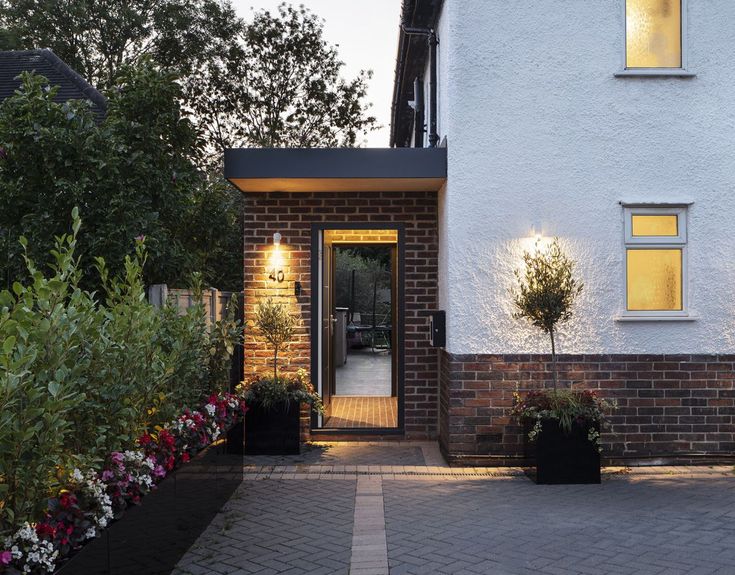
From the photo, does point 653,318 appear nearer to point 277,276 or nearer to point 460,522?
point 460,522

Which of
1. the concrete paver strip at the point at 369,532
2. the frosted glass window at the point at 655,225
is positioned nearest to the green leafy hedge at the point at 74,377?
the concrete paver strip at the point at 369,532

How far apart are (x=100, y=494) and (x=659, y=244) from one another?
6108 millimetres

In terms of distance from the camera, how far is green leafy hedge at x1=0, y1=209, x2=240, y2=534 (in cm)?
312

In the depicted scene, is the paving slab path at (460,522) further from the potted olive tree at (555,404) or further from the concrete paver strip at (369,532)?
the potted olive tree at (555,404)

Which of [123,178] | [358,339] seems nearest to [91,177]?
[123,178]

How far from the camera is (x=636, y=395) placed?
797 cm

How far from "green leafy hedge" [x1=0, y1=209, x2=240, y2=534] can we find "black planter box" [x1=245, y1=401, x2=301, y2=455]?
99.9 inches

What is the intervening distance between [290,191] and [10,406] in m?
6.54

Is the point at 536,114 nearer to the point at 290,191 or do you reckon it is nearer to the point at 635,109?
the point at 635,109

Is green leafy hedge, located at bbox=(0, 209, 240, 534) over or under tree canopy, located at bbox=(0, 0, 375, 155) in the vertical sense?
under

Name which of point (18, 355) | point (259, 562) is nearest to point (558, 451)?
point (259, 562)

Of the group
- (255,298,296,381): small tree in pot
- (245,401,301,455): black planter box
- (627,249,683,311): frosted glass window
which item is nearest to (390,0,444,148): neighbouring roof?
(627,249,683,311): frosted glass window

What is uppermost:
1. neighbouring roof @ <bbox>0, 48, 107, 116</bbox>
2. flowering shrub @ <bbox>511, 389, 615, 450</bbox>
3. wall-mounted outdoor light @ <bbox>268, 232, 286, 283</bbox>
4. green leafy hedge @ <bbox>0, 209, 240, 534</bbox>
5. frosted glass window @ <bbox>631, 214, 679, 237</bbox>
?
neighbouring roof @ <bbox>0, 48, 107, 116</bbox>

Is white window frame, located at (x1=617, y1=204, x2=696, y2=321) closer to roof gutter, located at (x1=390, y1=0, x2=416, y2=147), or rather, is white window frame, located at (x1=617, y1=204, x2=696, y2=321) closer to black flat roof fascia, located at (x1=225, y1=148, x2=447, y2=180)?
black flat roof fascia, located at (x1=225, y1=148, x2=447, y2=180)
